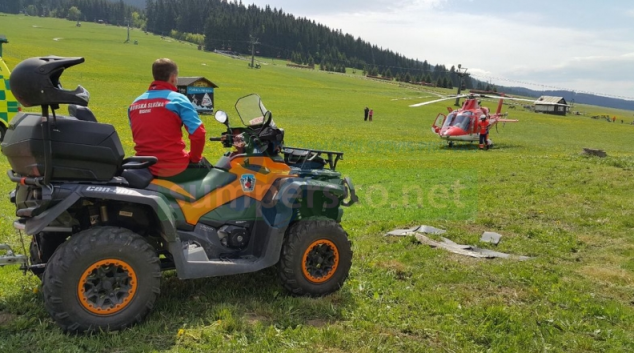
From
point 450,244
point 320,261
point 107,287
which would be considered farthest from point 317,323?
point 450,244

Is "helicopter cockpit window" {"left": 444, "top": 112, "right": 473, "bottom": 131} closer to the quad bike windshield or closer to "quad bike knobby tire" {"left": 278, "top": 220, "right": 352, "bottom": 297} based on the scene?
"quad bike knobby tire" {"left": 278, "top": 220, "right": 352, "bottom": 297}

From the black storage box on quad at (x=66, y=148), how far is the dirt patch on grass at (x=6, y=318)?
1.44m

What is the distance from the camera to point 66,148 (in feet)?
13.4

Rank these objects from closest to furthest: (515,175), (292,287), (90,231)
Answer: (90,231), (292,287), (515,175)

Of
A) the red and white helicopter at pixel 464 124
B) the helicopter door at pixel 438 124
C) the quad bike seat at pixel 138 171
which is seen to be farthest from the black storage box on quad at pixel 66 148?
the helicopter door at pixel 438 124

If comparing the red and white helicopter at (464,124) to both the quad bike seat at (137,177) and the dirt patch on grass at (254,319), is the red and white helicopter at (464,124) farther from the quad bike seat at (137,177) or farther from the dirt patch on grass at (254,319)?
the quad bike seat at (137,177)

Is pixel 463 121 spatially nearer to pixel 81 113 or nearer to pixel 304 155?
pixel 304 155

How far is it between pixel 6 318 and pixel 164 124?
7.76ft

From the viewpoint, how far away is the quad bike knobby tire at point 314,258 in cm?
531

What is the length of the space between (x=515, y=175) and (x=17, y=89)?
14.7 m

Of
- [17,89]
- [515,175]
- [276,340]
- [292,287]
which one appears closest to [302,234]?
[292,287]

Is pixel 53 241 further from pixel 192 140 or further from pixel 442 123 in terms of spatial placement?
pixel 442 123

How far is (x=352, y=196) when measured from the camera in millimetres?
5949

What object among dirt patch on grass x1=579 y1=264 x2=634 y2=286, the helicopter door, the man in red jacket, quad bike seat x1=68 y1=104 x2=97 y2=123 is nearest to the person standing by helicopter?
the helicopter door
